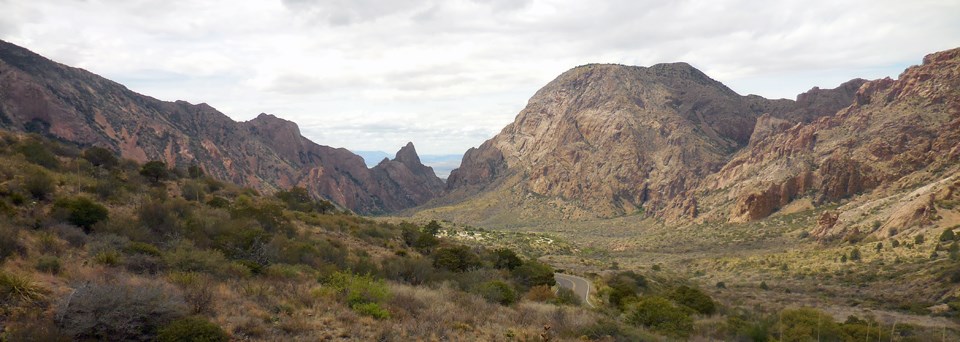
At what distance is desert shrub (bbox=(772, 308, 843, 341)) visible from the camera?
61.7 ft

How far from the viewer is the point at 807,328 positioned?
63.2ft

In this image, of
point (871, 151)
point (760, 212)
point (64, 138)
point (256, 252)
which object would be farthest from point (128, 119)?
point (871, 151)

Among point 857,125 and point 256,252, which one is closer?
point 256,252

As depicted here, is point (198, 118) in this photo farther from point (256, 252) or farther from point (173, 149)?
point (256, 252)

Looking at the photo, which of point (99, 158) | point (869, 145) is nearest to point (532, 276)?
point (99, 158)

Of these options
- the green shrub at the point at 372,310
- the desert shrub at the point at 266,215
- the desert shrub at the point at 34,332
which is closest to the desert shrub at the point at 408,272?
the green shrub at the point at 372,310

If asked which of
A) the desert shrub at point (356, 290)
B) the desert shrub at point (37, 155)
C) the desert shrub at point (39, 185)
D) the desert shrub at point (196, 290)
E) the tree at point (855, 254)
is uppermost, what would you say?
the desert shrub at point (37, 155)

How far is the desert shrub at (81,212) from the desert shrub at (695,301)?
2847cm

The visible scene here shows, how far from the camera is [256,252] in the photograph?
20391 mm

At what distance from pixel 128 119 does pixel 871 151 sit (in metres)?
132

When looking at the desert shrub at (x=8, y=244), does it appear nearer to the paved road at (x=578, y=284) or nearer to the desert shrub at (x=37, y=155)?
the desert shrub at (x=37, y=155)

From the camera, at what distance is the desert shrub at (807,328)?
740 inches

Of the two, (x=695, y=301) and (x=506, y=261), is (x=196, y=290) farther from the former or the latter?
(x=506, y=261)

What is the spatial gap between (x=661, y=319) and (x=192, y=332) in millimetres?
15570
